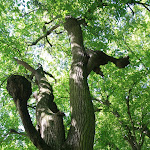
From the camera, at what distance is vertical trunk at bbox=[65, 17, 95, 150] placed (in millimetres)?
3012

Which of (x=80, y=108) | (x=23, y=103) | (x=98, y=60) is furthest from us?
(x=98, y=60)

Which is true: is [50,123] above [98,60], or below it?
below

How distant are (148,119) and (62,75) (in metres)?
6.58

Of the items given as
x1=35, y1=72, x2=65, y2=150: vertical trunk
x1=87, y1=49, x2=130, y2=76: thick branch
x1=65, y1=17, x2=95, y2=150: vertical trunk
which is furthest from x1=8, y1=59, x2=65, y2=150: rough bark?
x1=87, y1=49, x2=130, y2=76: thick branch

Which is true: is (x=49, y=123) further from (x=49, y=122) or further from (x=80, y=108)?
(x=80, y=108)

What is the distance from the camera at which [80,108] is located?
11.4 feet

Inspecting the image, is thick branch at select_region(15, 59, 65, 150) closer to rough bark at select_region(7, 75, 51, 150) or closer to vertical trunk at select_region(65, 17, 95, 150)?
rough bark at select_region(7, 75, 51, 150)

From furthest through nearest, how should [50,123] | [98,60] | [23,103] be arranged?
[98,60] < [50,123] < [23,103]

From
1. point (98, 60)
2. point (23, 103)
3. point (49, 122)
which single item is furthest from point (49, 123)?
point (98, 60)

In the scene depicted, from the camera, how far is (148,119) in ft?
29.3

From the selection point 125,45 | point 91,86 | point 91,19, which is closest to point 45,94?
point 91,19

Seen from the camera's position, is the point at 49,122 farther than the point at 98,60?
No

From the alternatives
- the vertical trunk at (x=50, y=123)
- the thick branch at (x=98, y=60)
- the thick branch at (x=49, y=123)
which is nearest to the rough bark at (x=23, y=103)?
the thick branch at (x=49, y=123)

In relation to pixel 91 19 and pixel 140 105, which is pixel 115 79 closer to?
pixel 140 105
